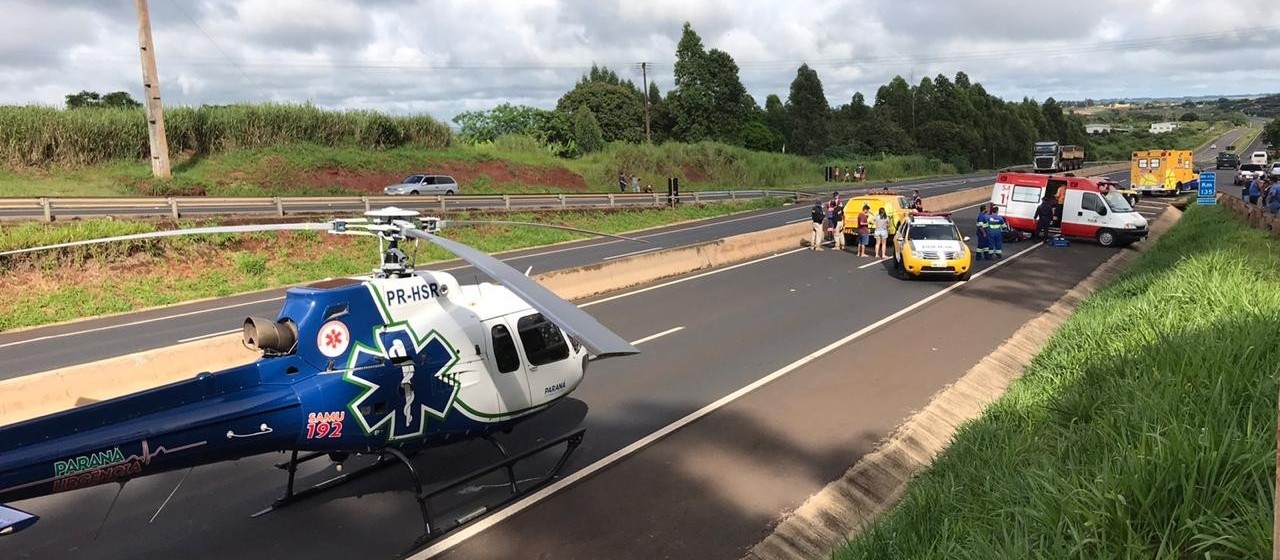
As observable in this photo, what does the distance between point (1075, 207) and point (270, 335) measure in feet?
92.7

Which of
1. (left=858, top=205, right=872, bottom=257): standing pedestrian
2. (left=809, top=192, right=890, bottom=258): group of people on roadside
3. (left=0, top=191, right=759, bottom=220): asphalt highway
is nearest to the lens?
(left=809, top=192, right=890, bottom=258): group of people on roadside

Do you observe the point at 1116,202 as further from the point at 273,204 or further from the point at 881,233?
the point at 273,204

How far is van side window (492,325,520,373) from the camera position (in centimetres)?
815

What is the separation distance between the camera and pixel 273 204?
1172 inches

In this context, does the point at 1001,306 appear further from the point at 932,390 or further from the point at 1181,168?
the point at 1181,168

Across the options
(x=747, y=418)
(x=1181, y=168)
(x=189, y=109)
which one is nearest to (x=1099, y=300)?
(x=747, y=418)

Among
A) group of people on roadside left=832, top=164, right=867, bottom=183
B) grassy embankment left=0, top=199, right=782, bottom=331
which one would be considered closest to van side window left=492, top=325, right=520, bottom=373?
grassy embankment left=0, top=199, right=782, bottom=331

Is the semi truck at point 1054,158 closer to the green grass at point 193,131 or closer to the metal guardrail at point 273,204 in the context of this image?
the metal guardrail at point 273,204

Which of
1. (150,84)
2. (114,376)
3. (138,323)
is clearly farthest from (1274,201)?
(150,84)

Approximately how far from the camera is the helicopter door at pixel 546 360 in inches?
333

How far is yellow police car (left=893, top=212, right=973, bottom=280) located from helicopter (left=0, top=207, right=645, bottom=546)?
Result: 14013 millimetres

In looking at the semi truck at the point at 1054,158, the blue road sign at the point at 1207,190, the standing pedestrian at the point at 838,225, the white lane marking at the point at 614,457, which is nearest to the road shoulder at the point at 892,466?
the white lane marking at the point at 614,457

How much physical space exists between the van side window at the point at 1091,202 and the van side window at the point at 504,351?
84.3 ft

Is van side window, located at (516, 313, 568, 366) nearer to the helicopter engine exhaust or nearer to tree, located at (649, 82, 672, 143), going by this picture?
the helicopter engine exhaust
